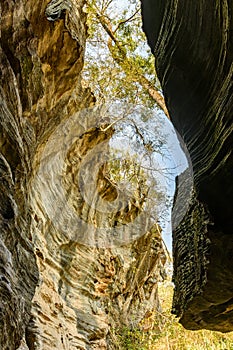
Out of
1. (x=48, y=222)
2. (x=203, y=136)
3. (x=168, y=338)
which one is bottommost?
(x=168, y=338)

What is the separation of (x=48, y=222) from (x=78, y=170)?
2.57 m

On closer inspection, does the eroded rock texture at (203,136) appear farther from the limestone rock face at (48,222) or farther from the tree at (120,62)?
the tree at (120,62)

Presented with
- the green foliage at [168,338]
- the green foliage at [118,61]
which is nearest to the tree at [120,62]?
the green foliage at [118,61]

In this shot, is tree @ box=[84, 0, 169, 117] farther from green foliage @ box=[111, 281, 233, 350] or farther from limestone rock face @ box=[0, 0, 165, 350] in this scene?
green foliage @ box=[111, 281, 233, 350]

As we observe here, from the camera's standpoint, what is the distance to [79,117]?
36.2ft

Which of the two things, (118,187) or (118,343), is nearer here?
(118,343)

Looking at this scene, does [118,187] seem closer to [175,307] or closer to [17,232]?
[17,232]

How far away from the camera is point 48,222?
8883 mm

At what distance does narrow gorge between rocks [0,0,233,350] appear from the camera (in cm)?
241

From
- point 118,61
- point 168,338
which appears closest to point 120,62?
point 118,61

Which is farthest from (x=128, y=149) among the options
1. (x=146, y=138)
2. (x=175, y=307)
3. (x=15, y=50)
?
(x=175, y=307)

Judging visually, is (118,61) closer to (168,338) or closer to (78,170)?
(78,170)

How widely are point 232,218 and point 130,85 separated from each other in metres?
9.98

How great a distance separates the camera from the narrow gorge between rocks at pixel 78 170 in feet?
7.91
